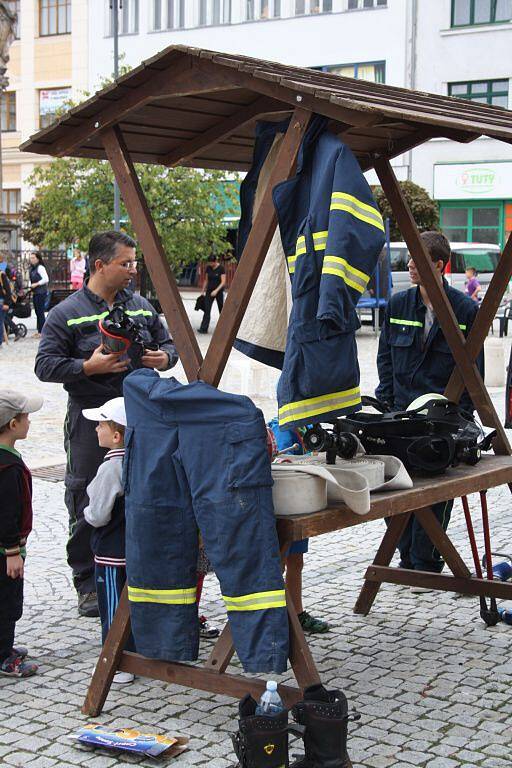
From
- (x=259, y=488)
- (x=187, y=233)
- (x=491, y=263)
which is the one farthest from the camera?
(x=491, y=263)

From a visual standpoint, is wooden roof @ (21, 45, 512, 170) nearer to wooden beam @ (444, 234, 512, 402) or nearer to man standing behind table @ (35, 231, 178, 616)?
man standing behind table @ (35, 231, 178, 616)

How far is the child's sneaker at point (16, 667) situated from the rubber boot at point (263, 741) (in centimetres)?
162

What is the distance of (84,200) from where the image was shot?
79.0 ft

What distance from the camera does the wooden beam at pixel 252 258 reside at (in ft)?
14.3

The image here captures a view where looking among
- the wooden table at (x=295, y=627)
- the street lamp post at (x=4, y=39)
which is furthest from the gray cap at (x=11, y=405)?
the street lamp post at (x=4, y=39)

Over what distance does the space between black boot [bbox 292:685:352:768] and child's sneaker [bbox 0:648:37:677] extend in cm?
166

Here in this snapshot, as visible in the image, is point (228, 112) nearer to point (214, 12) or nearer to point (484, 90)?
point (484, 90)

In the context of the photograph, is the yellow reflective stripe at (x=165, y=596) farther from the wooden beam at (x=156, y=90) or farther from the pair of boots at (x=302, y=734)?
the wooden beam at (x=156, y=90)

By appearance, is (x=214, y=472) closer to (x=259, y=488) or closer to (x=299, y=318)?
(x=259, y=488)

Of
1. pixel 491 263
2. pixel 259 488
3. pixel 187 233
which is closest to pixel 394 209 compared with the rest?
pixel 259 488

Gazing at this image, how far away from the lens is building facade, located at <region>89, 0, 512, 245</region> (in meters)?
38.3

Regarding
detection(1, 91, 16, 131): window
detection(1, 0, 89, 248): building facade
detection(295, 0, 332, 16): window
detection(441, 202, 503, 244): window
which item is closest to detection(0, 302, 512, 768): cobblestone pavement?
detection(441, 202, 503, 244): window

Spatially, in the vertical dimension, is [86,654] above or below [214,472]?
below

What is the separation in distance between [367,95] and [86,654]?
9.23ft
